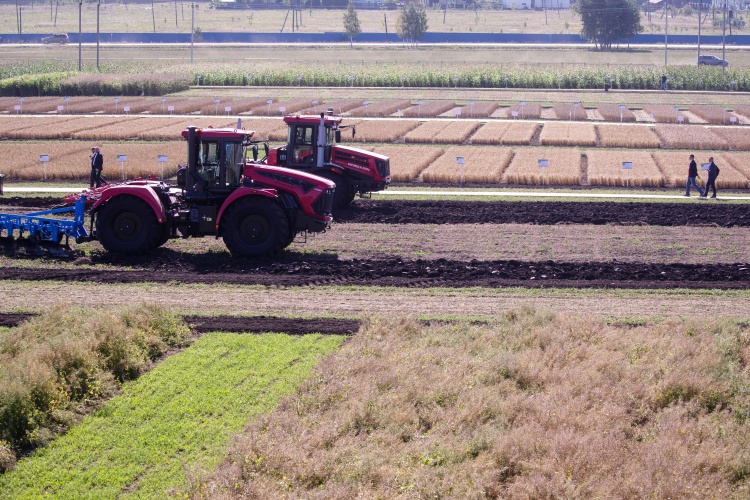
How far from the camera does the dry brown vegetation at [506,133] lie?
46.4 metres

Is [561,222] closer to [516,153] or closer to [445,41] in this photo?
[516,153]

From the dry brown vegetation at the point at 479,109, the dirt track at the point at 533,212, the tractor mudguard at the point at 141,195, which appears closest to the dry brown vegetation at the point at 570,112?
→ the dry brown vegetation at the point at 479,109

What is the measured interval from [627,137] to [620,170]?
1149cm

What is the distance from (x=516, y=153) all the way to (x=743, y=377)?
95.8 ft

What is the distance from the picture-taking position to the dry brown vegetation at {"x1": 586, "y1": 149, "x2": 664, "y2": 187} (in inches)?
1371

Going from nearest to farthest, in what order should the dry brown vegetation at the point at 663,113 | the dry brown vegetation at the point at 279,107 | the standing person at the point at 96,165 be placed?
1. the standing person at the point at 96,165
2. the dry brown vegetation at the point at 663,113
3. the dry brown vegetation at the point at 279,107

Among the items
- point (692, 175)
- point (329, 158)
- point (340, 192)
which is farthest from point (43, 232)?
point (692, 175)

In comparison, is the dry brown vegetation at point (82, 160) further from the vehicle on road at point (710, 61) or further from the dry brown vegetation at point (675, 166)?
the vehicle on road at point (710, 61)

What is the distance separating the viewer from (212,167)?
20859 millimetres

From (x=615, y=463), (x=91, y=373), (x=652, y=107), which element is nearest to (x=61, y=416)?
(x=91, y=373)

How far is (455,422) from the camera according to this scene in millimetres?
11586

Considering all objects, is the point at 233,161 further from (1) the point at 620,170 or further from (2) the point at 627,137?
(2) the point at 627,137

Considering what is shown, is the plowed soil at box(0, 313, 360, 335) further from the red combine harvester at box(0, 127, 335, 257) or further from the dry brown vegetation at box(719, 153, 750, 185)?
the dry brown vegetation at box(719, 153, 750, 185)

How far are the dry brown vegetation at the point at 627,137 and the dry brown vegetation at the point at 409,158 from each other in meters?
9.45
